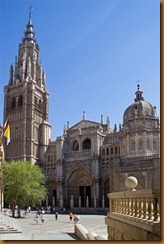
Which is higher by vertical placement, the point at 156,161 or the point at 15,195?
the point at 156,161

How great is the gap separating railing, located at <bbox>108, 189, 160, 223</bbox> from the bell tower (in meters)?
53.3

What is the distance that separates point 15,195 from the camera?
1489 inches

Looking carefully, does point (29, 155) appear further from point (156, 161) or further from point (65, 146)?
point (156, 161)

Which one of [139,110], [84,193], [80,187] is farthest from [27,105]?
[139,110]

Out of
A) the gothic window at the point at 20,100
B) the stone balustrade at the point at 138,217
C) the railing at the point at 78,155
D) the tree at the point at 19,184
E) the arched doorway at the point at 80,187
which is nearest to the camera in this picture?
the stone balustrade at the point at 138,217

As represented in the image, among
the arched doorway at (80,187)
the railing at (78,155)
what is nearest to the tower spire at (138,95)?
the railing at (78,155)

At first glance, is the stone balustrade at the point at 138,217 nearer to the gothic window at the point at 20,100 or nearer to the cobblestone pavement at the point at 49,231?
the cobblestone pavement at the point at 49,231

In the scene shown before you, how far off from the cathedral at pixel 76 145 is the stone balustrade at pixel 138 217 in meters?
35.7

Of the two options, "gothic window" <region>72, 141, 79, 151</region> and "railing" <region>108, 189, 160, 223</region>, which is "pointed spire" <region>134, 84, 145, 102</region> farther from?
"railing" <region>108, 189, 160, 223</region>

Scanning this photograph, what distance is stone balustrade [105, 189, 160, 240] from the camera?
664cm

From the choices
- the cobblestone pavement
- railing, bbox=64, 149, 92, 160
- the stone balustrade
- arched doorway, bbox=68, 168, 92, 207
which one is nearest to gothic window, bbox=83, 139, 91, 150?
railing, bbox=64, 149, 92, 160

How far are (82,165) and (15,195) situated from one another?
22.2 meters

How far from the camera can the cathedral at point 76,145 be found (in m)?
49.0

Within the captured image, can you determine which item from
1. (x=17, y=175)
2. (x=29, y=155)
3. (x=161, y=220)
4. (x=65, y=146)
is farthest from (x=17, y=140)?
(x=161, y=220)
